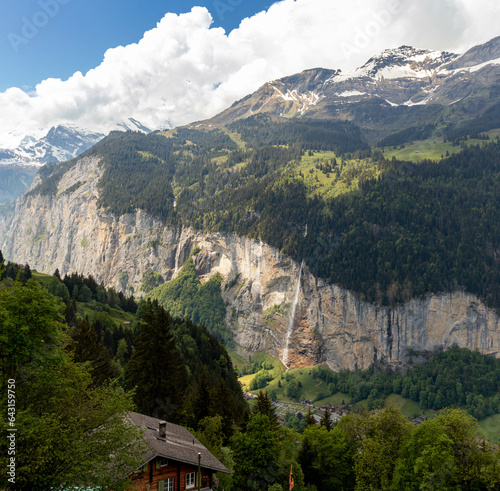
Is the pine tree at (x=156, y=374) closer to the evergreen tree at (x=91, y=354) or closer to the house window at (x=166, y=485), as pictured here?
the evergreen tree at (x=91, y=354)

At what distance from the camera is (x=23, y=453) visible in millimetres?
19000

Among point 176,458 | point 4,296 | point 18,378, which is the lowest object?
point 176,458

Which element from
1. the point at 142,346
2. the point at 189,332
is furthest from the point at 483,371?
the point at 142,346

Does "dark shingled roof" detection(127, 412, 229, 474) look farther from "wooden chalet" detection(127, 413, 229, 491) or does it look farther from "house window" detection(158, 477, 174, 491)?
"house window" detection(158, 477, 174, 491)

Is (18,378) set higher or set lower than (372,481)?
higher

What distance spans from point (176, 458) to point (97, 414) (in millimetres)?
9661

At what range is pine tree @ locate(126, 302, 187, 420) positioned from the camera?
4656 centimetres

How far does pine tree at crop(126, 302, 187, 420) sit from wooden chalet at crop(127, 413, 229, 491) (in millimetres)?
11511

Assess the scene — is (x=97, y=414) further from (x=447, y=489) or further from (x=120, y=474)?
(x=447, y=489)

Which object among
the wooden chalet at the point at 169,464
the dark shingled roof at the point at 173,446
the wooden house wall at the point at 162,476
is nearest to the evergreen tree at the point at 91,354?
the dark shingled roof at the point at 173,446

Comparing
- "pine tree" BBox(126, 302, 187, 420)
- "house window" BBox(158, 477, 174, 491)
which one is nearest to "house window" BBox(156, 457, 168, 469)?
"house window" BBox(158, 477, 174, 491)

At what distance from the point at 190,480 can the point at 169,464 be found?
2.60 metres

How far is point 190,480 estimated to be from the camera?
104ft

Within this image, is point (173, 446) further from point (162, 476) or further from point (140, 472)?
point (140, 472)
